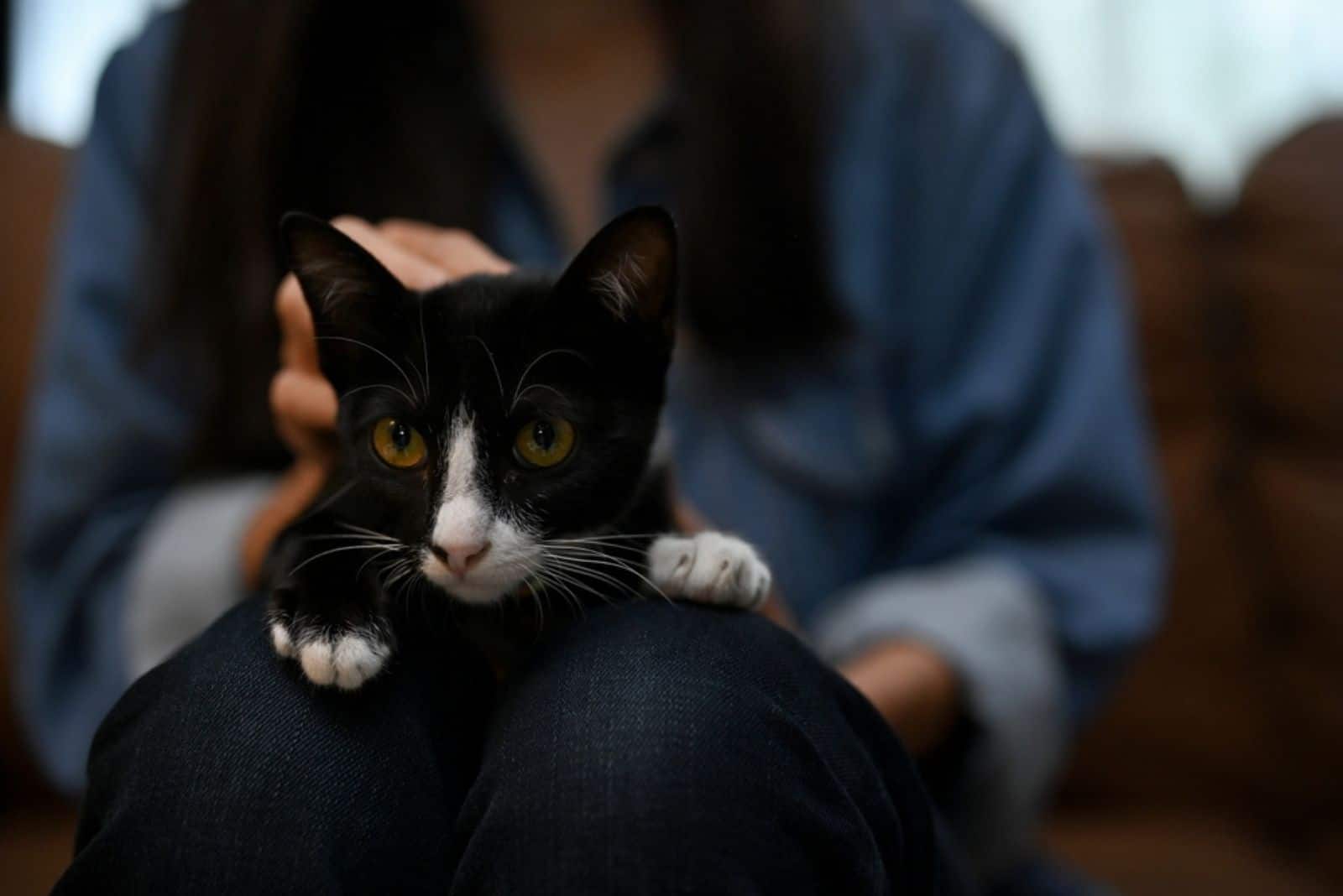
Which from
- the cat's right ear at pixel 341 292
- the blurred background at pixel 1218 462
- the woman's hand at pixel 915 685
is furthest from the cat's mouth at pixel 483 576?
the blurred background at pixel 1218 462

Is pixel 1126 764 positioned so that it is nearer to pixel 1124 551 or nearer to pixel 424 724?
pixel 1124 551

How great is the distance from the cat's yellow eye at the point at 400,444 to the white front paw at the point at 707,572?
0.51 ft

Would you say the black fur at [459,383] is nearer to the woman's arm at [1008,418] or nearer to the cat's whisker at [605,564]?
the cat's whisker at [605,564]

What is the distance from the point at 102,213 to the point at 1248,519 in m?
1.49

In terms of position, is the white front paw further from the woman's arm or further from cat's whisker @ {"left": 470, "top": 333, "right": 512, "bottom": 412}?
the woman's arm

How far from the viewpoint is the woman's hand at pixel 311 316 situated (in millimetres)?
639

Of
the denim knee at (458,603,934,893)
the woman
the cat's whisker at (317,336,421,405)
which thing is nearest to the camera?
the denim knee at (458,603,934,893)

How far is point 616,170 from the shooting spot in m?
1.08

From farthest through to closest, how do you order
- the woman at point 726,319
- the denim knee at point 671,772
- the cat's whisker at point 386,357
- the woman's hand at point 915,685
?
the woman at point 726,319, the woman's hand at point 915,685, the cat's whisker at point 386,357, the denim knee at point 671,772

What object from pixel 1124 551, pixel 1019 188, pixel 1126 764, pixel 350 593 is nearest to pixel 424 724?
pixel 350 593

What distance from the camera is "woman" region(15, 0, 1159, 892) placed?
2.94 ft

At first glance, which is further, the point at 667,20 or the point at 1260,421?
the point at 1260,421

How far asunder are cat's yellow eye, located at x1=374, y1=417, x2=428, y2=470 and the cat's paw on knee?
0.10m

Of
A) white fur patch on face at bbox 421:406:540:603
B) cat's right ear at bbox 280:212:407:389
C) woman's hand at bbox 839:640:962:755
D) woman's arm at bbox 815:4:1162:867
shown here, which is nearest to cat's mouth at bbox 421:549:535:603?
white fur patch on face at bbox 421:406:540:603
